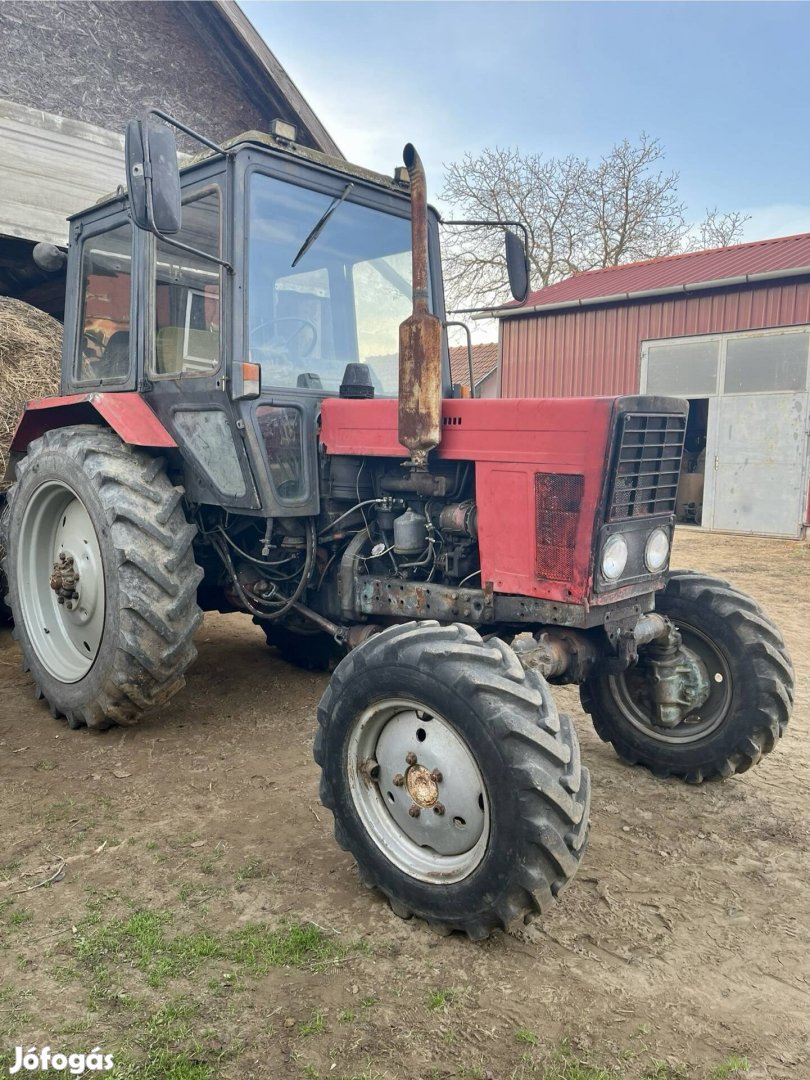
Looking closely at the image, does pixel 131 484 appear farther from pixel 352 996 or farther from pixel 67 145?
pixel 67 145

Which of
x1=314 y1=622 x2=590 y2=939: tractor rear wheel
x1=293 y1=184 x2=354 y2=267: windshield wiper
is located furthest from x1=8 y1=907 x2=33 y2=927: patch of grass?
x1=293 y1=184 x2=354 y2=267: windshield wiper

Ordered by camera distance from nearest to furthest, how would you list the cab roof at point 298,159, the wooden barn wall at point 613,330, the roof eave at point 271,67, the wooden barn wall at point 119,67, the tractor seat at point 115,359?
the cab roof at point 298,159, the tractor seat at point 115,359, the wooden barn wall at point 119,67, the roof eave at point 271,67, the wooden barn wall at point 613,330

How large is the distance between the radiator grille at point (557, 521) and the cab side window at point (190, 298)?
1508 mm

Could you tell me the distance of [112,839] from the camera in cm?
287

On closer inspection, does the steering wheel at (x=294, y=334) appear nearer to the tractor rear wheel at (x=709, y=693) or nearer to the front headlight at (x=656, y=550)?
the front headlight at (x=656, y=550)

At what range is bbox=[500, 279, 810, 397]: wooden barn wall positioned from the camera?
37.4 feet

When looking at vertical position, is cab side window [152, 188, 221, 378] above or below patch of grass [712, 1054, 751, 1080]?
above

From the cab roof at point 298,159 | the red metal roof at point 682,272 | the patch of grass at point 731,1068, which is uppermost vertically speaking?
the red metal roof at point 682,272

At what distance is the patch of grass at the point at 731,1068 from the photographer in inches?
72.8

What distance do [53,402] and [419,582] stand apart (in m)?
2.19

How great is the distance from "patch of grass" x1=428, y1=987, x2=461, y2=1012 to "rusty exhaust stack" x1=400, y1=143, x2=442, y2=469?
5.61ft

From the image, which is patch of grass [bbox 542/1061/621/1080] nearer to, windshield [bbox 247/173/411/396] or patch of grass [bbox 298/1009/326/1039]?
patch of grass [bbox 298/1009/326/1039]

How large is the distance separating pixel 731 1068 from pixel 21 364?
5099 millimetres

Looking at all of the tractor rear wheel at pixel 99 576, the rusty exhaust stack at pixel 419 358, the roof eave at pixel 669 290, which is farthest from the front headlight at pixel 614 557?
the roof eave at pixel 669 290
